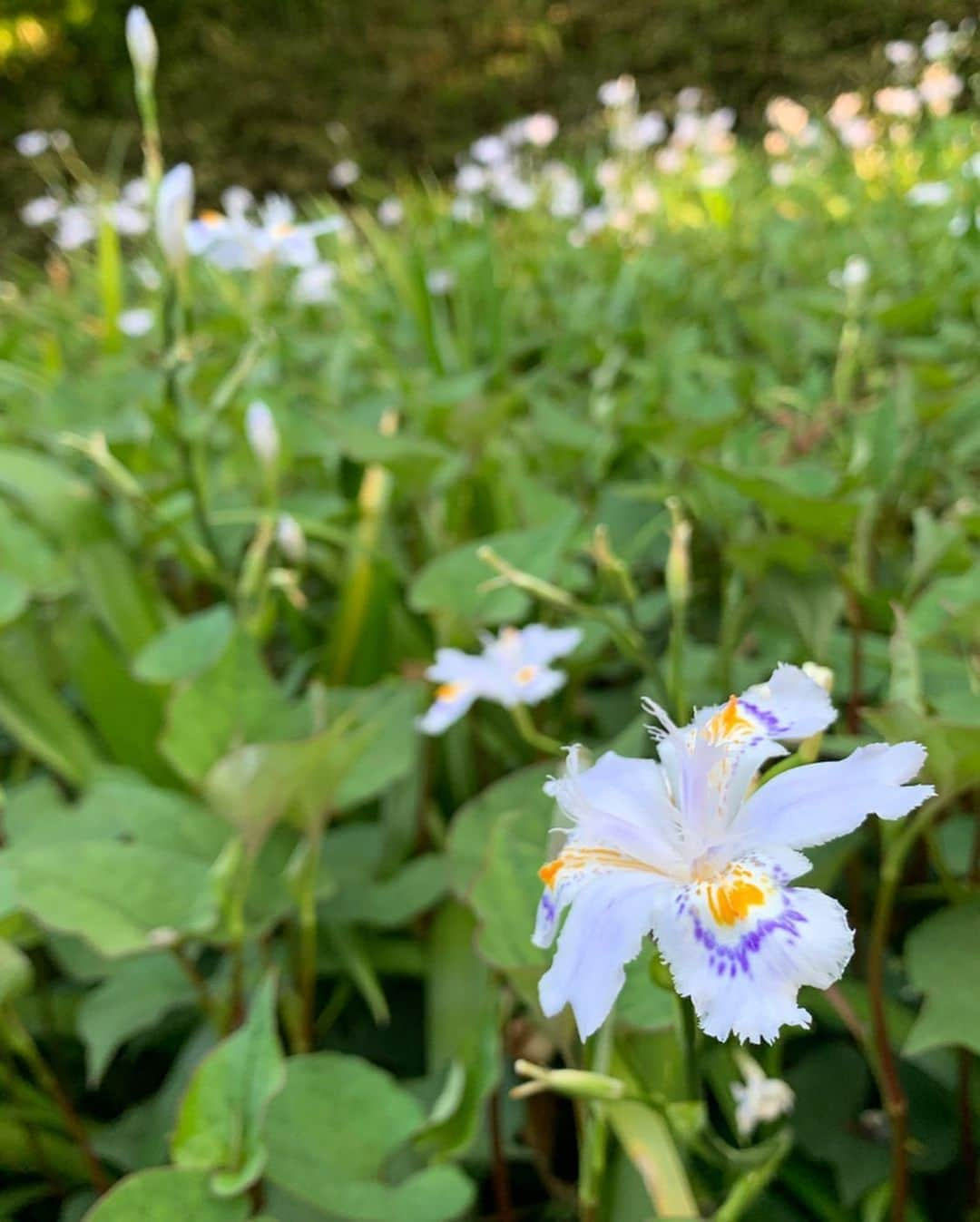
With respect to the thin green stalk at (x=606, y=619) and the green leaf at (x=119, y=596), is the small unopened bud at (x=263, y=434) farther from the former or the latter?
the thin green stalk at (x=606, y=619)

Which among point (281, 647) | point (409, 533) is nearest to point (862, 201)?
point (409, 533)

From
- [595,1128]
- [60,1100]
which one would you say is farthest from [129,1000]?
[595,1128]

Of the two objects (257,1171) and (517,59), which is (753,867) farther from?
(517,59)

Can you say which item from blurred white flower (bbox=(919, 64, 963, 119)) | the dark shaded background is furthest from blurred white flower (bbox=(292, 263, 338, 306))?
the dark shaded background

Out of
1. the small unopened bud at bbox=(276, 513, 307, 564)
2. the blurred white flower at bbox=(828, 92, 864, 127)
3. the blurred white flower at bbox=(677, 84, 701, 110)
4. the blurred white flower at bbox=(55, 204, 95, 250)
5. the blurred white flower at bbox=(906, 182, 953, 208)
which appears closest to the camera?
the small unopened bud at bbox=(276, 513, 307, 564)

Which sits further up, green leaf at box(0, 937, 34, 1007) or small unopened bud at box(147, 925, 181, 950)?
green leaf at box(0, 937, 34, 1007)

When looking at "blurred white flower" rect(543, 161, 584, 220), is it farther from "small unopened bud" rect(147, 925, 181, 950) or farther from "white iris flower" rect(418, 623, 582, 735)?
"small unopened bud" rect(147, 925, 181, 950)

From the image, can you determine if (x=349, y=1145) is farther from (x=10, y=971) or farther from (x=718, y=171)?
(x=718, y=171)

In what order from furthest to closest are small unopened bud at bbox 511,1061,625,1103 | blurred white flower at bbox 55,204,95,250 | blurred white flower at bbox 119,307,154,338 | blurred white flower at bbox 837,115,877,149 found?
blurred white flower at bbox 837,115,877,149 → blurred white flower at bbox 55,204,95,250 → blurred white flower at bbox 119,307,154,338 → small unopened bud at bbox 511,1061,625,1103
